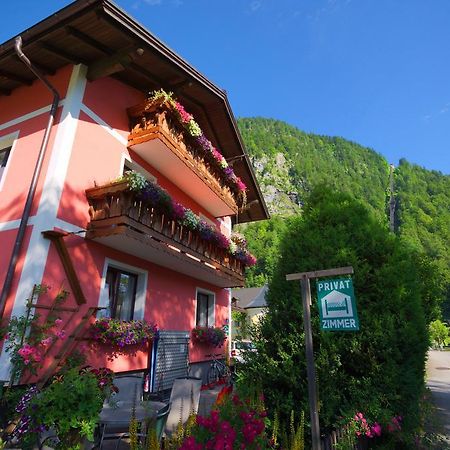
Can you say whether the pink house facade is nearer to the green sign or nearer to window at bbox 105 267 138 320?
window at bbox 105 267 138 320

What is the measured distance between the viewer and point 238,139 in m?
13.1

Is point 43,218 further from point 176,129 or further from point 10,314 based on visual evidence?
point 176,129

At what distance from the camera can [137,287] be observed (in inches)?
327

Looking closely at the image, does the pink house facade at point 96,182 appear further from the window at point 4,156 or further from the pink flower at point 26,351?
the pink flower at point 26,351

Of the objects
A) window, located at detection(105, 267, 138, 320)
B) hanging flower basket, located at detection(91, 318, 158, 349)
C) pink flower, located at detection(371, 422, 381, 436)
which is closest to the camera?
pink flower, located at detection(371, 422, 381, 436)

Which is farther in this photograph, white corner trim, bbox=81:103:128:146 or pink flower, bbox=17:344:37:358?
white corner trim, bbox=81:103:128:146

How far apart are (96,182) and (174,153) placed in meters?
2.31

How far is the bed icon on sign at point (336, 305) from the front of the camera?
375 cm

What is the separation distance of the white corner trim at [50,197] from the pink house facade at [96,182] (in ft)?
0.07

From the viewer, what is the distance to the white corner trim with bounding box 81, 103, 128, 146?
7.24 m

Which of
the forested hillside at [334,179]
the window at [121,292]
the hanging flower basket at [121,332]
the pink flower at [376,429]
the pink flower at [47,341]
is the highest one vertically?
the forested hillside at [334,179]

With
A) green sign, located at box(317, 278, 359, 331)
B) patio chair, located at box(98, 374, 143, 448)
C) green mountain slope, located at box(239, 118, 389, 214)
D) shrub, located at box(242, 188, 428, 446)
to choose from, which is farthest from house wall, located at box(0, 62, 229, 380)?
green mountain slope, located at box(239, 118, 389, 214)

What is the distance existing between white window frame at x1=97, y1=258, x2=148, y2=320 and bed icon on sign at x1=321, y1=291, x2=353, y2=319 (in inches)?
187

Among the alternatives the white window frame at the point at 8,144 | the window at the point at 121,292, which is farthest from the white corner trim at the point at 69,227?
the white window frame at the point at 8,144
